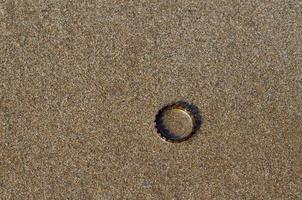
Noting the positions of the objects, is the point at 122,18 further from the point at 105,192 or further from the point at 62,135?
the point at 105,192

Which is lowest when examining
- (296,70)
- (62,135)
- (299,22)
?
(62,135)

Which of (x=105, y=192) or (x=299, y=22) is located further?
(x=299, y=22)

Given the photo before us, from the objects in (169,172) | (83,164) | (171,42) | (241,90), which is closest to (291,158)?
(241,90)

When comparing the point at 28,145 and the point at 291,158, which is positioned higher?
the point at 291,158

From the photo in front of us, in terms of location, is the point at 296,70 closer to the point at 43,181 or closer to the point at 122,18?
the point at 122,18

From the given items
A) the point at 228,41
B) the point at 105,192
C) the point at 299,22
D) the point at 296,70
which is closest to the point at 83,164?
the point at 105,192

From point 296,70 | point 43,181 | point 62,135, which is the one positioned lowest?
point 43,181
